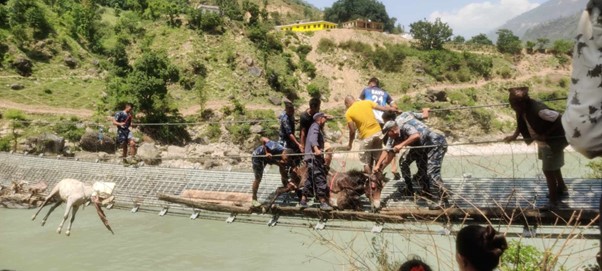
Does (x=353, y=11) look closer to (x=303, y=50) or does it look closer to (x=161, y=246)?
(x=303, y=50)

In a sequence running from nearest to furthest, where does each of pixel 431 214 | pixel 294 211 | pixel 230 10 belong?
pixel 431 214 → pixel 294 211 → pixel 230 10

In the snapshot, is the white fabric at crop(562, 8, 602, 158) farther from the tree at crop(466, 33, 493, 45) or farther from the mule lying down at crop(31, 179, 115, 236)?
the tree at crop(466, 33, 493, 45)

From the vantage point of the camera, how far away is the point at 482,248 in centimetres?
165

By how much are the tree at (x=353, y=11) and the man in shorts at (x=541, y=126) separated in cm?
4294

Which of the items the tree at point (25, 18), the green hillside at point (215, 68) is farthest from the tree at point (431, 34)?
the tree at point (25, 18)

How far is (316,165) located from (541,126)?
1659mm

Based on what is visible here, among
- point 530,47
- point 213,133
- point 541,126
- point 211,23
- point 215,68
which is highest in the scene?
point 211,23

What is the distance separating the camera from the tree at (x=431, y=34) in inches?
1353

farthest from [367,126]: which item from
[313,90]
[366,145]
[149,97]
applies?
[313,90]

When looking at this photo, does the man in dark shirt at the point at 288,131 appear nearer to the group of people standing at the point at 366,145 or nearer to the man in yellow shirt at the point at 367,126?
the group of people standing at the point at 366,145

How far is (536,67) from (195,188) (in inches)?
1298

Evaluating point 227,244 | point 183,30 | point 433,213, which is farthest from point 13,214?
point 183,30

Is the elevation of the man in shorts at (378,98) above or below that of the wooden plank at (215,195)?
above

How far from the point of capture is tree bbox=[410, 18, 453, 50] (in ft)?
113
